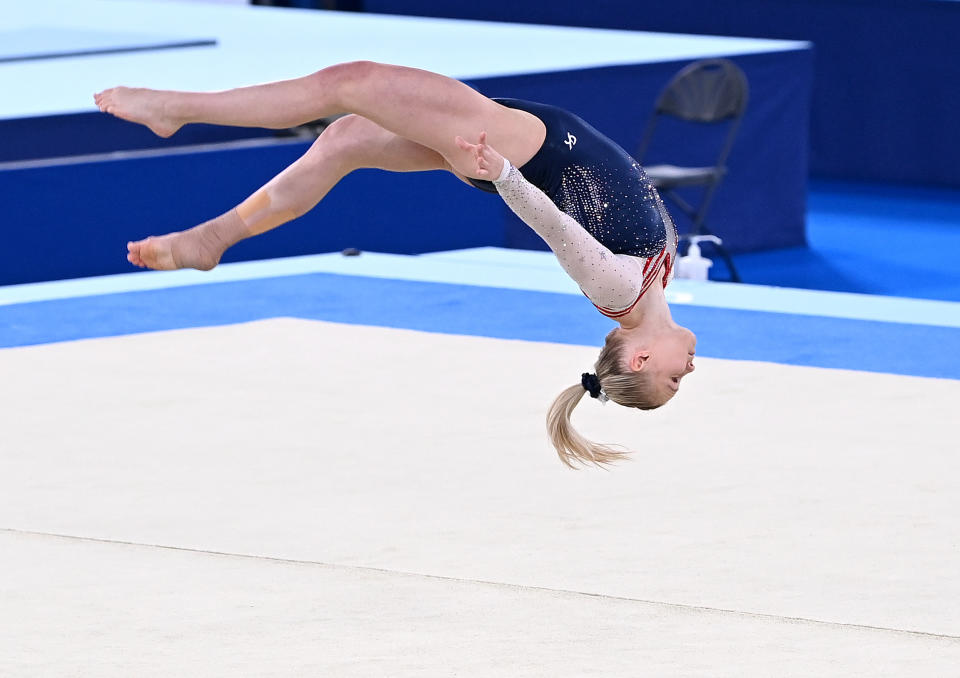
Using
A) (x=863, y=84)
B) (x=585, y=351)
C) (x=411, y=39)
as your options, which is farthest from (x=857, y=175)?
(x=585, y=351)

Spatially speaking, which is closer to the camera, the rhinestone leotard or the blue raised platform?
the rhinestone leotard

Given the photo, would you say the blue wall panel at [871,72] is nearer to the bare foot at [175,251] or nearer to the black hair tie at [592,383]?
the black hair tie at [592,383]

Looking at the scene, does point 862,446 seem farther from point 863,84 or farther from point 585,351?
point 863,84

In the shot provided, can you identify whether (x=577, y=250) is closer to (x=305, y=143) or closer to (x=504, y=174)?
(x=504, y=174)

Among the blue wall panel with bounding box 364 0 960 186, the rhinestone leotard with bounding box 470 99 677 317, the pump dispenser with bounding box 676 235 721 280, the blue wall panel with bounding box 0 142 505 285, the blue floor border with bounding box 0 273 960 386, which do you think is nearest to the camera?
the rhinestone leotard with bounding box 470 99 677 317

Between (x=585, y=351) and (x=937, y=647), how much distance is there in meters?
2.26

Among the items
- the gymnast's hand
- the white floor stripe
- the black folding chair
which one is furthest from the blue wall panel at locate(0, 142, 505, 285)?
the gymnast's hand

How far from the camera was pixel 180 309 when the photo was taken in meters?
5.80

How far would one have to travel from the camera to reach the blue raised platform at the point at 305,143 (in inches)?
245

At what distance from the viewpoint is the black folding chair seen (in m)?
7.47

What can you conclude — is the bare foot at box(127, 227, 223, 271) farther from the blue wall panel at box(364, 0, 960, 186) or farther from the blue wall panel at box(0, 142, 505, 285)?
the blue wall panel at box(364, 0, 960, 186)

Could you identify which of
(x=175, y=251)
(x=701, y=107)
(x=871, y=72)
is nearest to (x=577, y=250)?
(x=175, y=251)

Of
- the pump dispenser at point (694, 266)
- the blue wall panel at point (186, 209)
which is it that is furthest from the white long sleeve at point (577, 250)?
the blue wall panel at point (186, 209)

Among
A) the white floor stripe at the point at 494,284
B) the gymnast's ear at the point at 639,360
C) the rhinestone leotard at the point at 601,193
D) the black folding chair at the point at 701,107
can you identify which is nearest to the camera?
the rhinestone leotard at the point at 601,193
